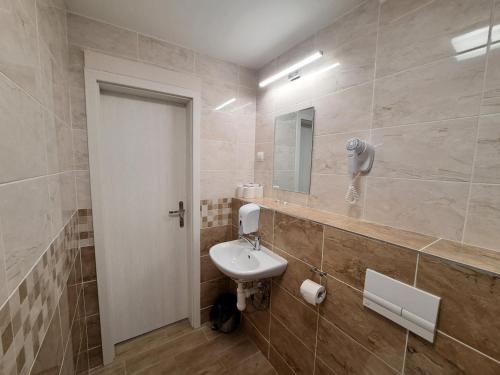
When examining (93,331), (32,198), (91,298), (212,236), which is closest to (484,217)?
(32,198)

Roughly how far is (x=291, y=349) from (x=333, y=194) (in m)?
1.10

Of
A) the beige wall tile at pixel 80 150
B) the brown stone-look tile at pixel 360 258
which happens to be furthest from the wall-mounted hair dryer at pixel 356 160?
the beige wall tile at pixel 80 150

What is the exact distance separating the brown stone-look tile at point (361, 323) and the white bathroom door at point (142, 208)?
137 centimetres

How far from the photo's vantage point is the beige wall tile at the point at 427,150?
882 mm

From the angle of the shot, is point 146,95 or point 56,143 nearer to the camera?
point 56,143

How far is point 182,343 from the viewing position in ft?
5.86

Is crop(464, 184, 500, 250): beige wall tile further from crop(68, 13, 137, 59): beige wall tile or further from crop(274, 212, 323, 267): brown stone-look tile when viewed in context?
crop(68, 13, 137, 59): beige wall tile

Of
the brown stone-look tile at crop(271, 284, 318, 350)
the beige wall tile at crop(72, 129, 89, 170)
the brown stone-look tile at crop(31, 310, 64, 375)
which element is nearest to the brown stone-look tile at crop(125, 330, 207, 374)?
the brown stone-look tile at crop(271, 284, 318, 350)

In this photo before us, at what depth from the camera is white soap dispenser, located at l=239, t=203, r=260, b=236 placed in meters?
1.59

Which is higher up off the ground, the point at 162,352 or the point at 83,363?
the point at 83,363

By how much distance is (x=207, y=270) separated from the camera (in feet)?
6.46

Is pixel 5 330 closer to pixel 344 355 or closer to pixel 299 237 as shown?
pixel 299 237

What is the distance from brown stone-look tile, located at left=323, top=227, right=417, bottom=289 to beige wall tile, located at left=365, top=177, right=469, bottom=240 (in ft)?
0.94

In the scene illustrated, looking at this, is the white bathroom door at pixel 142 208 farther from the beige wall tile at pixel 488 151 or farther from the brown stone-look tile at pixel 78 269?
the beige wall tile at pixel 488 151
